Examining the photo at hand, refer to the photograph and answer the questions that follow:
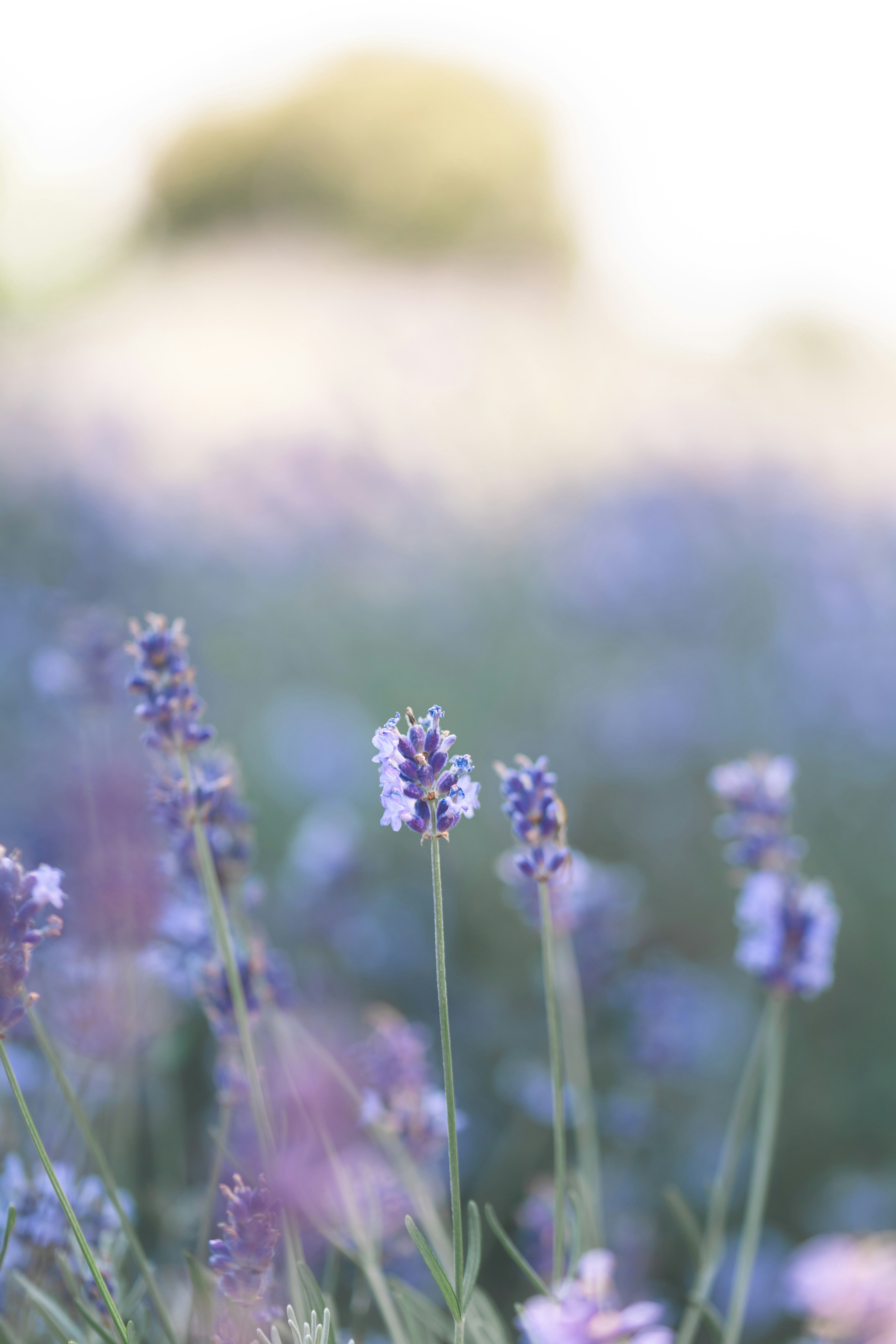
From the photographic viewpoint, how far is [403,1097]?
131 centimetres

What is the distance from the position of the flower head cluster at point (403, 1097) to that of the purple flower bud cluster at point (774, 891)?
1.53 feet

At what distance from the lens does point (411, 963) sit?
9.21ft

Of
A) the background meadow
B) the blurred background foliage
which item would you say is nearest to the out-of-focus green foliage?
the background meadow

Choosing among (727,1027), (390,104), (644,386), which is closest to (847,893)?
(727,1027)

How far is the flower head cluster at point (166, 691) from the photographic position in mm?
1116

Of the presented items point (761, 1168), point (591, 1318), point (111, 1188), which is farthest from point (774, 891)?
point (111, 1188)

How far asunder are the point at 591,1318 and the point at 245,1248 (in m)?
0.38

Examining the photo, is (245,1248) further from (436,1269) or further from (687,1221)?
(687,1221)

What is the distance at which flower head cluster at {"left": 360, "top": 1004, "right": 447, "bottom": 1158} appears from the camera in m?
1.30

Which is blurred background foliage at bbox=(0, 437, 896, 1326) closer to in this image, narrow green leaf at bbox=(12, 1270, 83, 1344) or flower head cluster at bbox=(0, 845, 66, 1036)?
narrow green leaf at bbox=(12, 1270, 83, 1344)

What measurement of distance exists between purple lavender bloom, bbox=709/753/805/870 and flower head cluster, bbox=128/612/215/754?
0.77 meters

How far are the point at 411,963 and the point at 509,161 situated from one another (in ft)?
86.5

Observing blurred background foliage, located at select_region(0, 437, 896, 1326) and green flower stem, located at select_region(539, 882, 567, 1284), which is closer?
green flower stem, located at select_region(539, 882, 567, 1284)

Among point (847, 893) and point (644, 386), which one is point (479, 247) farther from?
point (847, 893)
